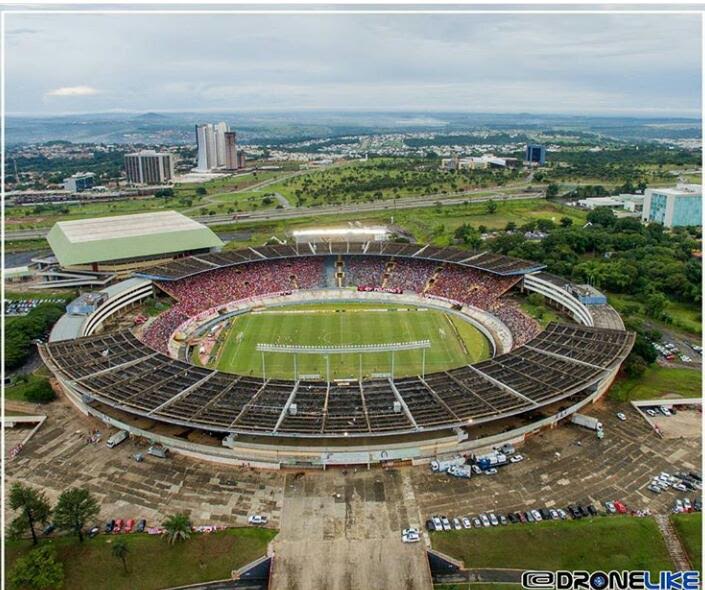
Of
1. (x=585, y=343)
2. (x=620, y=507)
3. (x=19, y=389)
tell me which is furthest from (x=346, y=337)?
(x=620, y=507)

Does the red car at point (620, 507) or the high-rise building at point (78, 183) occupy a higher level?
the high-rise building at point (78, 183)

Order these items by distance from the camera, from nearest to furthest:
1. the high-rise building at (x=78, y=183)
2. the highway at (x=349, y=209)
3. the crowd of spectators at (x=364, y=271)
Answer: the crowd of spectators at (x=364, y=271) < the highway at (x=349, y=209) < the high-rise building at (x=78, y=183)

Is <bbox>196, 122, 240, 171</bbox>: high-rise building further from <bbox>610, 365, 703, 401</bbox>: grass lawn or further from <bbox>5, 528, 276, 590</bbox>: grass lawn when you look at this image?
<bbox>5, 528, 276, 590</bbox>: grass lawn

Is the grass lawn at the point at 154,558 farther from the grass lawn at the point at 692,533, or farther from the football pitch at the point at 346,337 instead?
the grass lawn at the point at 692,533

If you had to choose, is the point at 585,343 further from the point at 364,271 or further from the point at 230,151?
the point at 230,151

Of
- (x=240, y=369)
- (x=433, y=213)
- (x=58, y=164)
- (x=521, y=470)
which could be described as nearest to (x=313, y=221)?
(x=433, y=213)

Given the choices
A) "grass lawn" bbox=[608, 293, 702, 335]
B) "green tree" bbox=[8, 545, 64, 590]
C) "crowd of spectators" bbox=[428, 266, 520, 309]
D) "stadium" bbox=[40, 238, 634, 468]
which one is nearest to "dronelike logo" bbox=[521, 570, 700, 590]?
"stadium" bbox=[40, 238, 634, 468]

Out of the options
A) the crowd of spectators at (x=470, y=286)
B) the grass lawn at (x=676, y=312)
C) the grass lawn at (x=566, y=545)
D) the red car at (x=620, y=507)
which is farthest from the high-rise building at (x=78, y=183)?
the red car at (x=620, y=507)

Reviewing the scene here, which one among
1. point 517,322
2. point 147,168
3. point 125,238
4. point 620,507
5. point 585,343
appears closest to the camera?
point 620,507
